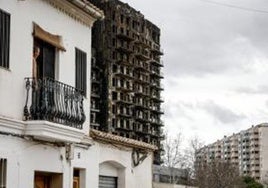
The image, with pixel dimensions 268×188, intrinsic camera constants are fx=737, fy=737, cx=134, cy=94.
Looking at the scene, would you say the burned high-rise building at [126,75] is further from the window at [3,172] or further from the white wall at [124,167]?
the window at [3,172]

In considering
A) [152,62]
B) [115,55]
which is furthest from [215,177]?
[152,62]

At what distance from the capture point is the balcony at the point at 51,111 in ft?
45.6

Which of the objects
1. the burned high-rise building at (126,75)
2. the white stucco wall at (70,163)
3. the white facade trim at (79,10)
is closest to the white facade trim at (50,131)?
the white stucco wall at (70,163)

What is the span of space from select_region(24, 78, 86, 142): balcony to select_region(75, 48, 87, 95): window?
5.55ft

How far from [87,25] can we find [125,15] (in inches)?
3194

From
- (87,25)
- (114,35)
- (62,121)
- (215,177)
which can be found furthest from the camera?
(114,35)

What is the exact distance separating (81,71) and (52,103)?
121 inches

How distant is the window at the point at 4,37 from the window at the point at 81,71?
134 inches

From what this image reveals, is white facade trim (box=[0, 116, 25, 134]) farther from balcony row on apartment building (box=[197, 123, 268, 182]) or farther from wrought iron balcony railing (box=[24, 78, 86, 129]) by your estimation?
balcony row on apartment building (box=[197, 123, 268, 182])

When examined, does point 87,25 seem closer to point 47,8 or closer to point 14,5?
point 47,8

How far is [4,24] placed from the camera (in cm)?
1374

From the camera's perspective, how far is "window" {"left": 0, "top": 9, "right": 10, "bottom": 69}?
13602 mm

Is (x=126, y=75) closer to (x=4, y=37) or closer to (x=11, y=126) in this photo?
(x=4, y=37)

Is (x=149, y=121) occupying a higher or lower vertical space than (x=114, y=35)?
lower
